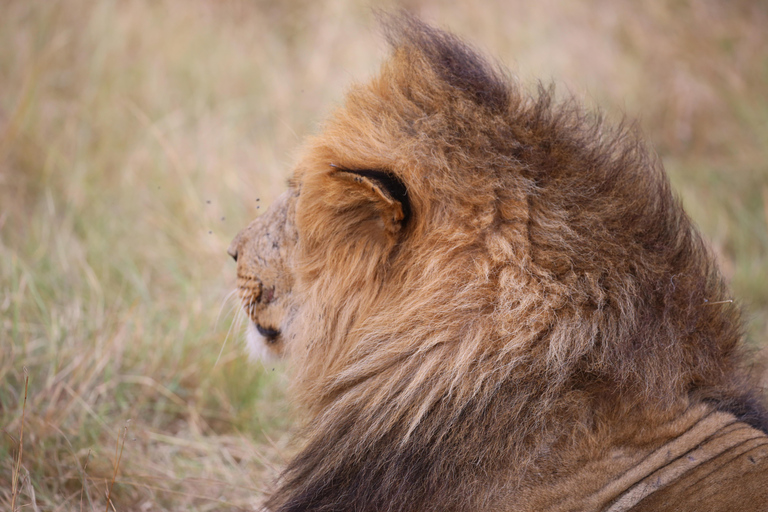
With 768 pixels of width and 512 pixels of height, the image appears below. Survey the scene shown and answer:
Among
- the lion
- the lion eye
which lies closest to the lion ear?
the lion

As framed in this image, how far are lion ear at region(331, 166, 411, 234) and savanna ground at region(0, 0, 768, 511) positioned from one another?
2.39ft

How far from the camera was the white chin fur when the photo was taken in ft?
7.68

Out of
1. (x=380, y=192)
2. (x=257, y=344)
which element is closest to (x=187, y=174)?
(x=257, y=344)

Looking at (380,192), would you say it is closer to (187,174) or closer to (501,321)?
(501,321)

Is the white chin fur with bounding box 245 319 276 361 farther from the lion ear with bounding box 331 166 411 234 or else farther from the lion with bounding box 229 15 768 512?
the lion ear with bounding box 331 166 411 234

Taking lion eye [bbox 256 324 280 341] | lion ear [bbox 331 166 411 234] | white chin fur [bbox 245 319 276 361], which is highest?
lion ear [bbox 331 166 411 234]

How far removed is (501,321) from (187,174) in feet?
12.6

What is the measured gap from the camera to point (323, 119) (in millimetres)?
2227

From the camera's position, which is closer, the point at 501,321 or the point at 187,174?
the point at 501,321

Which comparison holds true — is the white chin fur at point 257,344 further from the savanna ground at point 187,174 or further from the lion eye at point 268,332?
the savanna ground at point 187,174

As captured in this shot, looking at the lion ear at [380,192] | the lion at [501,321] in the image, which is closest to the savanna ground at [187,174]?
the lion at [501,321]

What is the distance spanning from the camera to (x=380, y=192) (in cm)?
175

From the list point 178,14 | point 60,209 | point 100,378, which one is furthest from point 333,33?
point 100,378

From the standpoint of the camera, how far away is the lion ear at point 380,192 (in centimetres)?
177
